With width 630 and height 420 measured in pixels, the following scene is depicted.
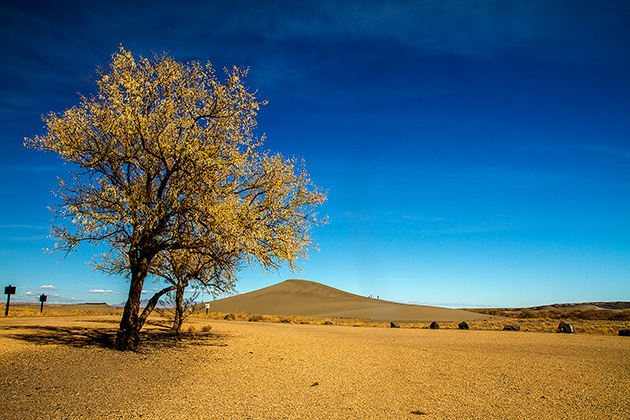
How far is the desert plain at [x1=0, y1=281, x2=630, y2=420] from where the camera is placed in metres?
6.46

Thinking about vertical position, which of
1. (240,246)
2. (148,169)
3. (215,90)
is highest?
(215,90)

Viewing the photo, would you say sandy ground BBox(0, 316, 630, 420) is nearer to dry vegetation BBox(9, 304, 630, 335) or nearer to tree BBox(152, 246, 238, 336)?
tree BBox(152, 246, 238, 336)

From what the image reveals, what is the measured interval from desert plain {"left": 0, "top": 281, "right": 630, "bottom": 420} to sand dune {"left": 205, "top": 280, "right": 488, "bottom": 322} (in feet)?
132

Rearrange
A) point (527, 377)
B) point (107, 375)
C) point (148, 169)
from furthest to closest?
point (148, 169)
point (527, 377)
point (107, 375)

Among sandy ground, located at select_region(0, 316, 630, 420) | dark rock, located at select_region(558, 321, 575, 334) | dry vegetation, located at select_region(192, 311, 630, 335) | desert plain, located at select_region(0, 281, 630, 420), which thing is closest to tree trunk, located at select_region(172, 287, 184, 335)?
desert plain, located at select_region(0, 281, 630, 420)

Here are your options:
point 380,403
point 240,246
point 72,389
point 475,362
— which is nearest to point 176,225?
point 240,246

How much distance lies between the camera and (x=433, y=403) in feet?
23.1

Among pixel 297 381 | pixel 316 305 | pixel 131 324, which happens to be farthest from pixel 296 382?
pixel 316 305

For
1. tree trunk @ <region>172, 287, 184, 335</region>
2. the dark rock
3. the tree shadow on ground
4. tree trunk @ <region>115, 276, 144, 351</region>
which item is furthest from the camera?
the dark rock

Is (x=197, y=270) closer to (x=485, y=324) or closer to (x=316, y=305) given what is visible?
(x=485, y=324)

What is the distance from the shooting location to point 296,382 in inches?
337

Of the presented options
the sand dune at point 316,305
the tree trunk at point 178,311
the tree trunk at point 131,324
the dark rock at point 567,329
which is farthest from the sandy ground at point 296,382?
the sand dune at point 316,305

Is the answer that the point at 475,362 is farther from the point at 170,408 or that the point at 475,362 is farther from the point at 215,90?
the point at 215,90

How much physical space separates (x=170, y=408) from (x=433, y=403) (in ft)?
15.6
